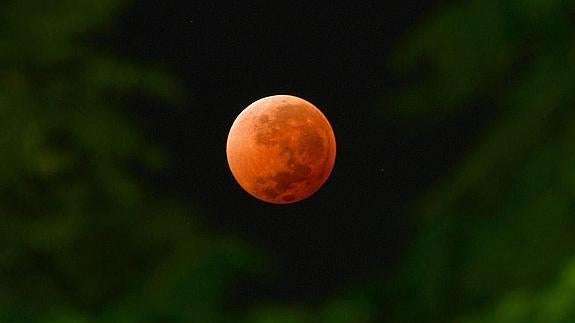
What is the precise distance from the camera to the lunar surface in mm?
4078

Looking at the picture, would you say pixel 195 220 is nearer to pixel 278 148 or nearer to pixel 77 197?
pixel 77 197

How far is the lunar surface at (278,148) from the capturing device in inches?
161

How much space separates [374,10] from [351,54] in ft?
0.87

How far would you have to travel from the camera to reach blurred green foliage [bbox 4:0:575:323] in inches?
199

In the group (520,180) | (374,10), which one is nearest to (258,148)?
(520,180)

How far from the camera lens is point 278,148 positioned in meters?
4.07

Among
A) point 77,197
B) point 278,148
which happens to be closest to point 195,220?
point 77,197

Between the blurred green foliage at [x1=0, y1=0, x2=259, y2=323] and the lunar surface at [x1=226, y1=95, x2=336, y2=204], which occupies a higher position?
the blurred green foliage at [x1=0, y1=0, x2=259, y2=323]

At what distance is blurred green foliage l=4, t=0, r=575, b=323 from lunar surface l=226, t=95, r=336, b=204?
91 centimetres

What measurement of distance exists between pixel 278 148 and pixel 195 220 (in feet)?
8.12

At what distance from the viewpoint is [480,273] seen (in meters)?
5.22

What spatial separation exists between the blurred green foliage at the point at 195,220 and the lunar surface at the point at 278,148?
0.91 meters

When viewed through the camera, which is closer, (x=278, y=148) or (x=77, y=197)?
(x=278, y=148)

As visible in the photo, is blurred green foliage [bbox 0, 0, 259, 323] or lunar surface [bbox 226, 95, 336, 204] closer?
lunar surface [bbox 226, 95, 336, 204]
